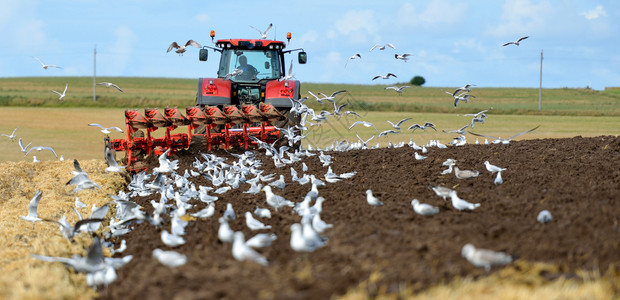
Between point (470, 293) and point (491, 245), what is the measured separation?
829 mm

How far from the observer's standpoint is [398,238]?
17.1ft

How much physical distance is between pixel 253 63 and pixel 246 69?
227 mm

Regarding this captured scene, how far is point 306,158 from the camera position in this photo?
12195 mm

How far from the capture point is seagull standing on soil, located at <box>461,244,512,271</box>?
4.41m

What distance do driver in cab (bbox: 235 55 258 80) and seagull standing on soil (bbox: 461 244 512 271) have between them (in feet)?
35.0

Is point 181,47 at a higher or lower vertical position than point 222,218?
higher

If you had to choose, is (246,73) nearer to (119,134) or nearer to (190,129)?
(190,129)

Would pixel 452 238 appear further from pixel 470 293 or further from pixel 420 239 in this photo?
pixel 470 293

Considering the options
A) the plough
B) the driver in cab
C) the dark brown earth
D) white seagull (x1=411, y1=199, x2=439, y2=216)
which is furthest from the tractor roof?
white seagull (x1=411, y1=199, x2=439, y2=216)

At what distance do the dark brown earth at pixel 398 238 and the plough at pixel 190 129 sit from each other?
3.74 meters

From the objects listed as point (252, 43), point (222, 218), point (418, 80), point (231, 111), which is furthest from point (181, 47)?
point (418, 80)

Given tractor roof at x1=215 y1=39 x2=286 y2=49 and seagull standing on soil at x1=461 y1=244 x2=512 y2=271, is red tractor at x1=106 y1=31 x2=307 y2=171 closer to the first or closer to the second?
tractor roof at x1=215 y1=39 x2=286 y2=49

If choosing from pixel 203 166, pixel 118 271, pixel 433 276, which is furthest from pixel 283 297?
pixel 203 166

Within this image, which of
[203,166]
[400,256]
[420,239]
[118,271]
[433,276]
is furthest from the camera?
[203,166]
